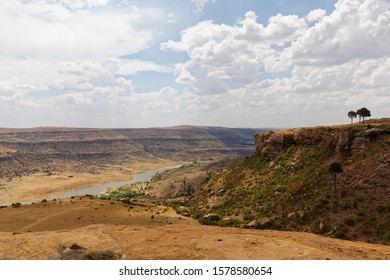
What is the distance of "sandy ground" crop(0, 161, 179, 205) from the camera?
113 metres

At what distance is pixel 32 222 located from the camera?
34.0 m

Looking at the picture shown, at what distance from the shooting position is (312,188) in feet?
124

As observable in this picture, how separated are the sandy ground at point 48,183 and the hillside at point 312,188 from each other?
8120 centimetres

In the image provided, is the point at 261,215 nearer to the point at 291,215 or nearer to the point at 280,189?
the point at 291,215

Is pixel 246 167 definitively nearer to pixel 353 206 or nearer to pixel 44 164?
pixel 353 206

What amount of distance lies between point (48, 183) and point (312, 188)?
414 ft

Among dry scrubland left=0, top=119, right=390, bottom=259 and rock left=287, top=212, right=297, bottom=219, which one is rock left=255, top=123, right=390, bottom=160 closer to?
dry scrubland left=0, top=119, right=390, bottom=259

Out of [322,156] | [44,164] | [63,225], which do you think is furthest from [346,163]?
[44,164]

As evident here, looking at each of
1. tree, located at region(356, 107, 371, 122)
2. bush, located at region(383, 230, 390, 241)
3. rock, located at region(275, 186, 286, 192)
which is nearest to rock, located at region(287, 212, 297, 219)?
rock, located at region(275, 186, 286, 192)

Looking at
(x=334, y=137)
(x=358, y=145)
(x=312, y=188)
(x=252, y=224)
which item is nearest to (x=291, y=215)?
(x=252, y=224)

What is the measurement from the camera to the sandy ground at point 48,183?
113m

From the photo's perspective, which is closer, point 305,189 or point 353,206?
point 353,206

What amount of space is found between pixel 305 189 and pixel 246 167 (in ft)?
64.8

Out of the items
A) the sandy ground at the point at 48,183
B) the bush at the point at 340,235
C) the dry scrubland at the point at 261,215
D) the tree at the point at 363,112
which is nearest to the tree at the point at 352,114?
the tree at the point at 363,112
